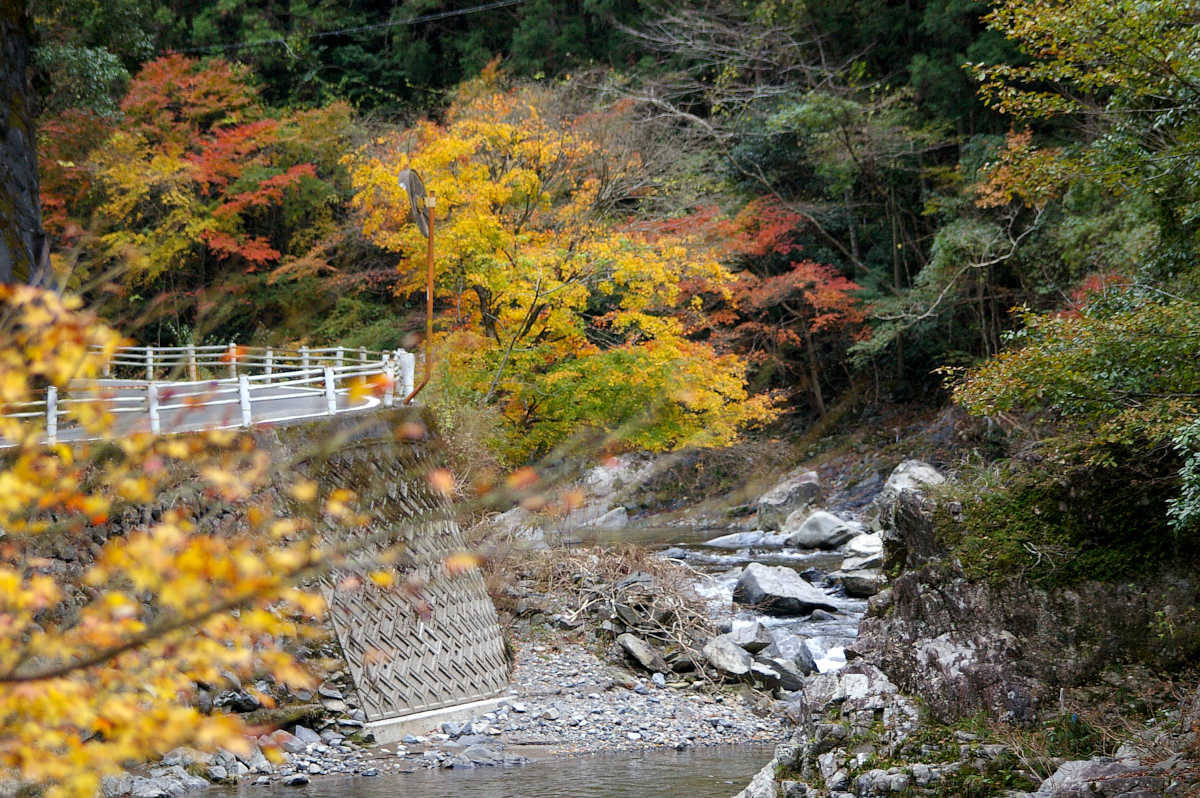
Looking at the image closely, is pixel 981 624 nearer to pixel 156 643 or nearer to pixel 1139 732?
pixel 1139 732

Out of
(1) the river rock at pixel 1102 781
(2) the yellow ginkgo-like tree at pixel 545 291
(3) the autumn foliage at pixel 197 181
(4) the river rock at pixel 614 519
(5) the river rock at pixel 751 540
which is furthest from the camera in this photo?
(4) the river rock at pixel 614 519

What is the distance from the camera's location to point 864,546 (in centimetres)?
2003

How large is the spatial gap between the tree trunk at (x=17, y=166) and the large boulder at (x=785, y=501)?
1651cm

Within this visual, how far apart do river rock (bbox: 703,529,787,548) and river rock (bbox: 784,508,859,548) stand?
0.37m

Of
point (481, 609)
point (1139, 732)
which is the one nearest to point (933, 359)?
point (481, 609)

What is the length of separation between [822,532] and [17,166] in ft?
51.7

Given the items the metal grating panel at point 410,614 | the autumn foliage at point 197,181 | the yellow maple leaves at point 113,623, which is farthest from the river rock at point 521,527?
the yellow maple leaves at point 113,623

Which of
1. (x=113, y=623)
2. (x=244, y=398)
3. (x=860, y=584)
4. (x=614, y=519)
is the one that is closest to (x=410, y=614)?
(x=244, y=398)

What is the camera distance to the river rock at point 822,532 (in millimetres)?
21578

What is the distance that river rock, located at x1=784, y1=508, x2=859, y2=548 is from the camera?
2158 cm

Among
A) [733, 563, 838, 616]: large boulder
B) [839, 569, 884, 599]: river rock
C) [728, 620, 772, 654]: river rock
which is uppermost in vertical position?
[728, 620, 772, 654]: river rock

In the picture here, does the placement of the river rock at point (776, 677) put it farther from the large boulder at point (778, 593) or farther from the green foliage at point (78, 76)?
the green foliage at point (78, 76)

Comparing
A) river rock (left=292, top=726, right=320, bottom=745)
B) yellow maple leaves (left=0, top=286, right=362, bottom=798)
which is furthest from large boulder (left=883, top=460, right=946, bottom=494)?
yellow maple leaves (left=0, top=286, right=362, bottom=798)

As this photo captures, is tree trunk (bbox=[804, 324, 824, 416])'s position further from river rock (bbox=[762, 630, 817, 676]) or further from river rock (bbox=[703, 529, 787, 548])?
river rock (bbox=[762, 630, 817, 676])
